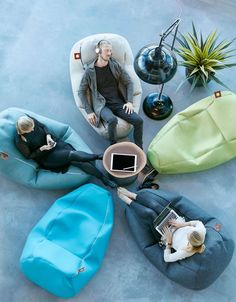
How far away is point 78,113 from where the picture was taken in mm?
4512

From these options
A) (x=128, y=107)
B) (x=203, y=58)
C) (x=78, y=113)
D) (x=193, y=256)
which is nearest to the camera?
(x=193, y=256)

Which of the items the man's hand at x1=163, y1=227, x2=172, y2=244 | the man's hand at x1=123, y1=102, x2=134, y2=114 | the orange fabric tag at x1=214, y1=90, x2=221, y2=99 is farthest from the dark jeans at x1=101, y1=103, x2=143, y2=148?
the man's hand at x1=163, y1=227, x2=172, y2=244

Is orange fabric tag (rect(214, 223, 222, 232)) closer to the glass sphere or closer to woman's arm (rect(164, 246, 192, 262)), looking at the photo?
woman's arm (rect(164, 246, 192, 262))

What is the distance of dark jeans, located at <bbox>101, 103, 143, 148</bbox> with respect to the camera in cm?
400

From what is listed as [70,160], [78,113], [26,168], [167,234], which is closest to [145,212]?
[167,234]

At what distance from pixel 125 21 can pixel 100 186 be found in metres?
2.02

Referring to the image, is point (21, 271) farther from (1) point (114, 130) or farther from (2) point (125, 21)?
(2) point (125, 21)

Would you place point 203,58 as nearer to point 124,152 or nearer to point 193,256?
point 124,152

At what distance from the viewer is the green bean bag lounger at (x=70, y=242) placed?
3.50 metres

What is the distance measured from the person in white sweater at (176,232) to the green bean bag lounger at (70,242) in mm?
227

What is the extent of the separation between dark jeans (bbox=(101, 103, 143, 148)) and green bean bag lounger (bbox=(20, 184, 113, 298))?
1.79 feet

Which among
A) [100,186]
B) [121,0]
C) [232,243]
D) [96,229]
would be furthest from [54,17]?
[232,243]

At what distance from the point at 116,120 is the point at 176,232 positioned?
118 cm

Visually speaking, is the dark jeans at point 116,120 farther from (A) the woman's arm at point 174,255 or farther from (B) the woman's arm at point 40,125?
(A) the woman's arm at point 174,255
